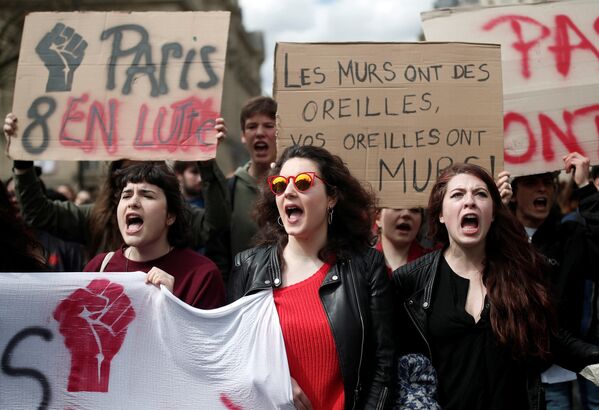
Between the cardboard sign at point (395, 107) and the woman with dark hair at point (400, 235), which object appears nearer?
the cardboard sign at point (395, 107)

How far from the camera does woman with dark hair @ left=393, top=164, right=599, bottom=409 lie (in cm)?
268

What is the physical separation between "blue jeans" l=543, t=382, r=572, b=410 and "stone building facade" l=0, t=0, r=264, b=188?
3324 mm

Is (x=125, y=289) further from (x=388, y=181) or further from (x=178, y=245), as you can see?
(x=388, y=181)

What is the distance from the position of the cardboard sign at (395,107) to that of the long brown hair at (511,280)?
23.0 inches

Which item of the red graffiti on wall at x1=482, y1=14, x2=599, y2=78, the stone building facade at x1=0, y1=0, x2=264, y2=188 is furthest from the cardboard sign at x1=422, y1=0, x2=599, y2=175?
the stone building facade at x1=0, y1=0, x2=264, y2=188

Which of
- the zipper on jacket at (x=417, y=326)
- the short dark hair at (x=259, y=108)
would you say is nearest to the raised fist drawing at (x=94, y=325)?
the zipper on jacket at (x=417, y=326)

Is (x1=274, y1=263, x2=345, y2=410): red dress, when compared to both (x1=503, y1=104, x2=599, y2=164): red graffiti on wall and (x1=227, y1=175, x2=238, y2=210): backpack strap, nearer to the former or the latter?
(x1=227, y1=175, x2=238, y2=210): backpack strap

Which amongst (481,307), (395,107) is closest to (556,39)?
(395,107)

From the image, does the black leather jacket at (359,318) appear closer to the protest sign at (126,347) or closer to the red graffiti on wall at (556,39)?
the protest sign at (126,347)

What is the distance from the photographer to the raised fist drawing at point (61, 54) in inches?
154

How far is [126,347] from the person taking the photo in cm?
279

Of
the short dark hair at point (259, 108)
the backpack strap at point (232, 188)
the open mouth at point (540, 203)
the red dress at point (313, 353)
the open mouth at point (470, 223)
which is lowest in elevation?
the red dress at point (313, 353)

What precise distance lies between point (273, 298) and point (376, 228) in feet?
5.75

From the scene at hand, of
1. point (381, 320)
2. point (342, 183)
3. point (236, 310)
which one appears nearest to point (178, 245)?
point (236, 310)
